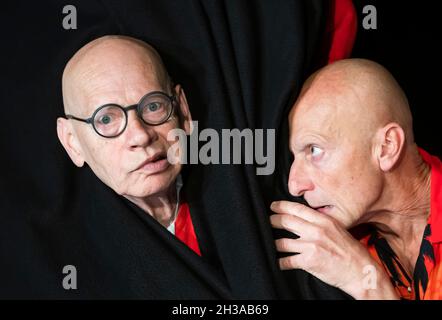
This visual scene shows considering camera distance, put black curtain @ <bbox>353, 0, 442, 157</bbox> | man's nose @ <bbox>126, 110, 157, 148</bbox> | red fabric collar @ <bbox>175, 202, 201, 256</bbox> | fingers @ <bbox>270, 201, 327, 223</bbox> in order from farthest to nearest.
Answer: black curtain @ <bbox>353, 0, 442, 157</bbox> → red fabric collar @ <bbox>175, 202, 201, 256</bbox> → fingers @ <bbox>270, 201, 327, 223</bbox> → man's nose @ <bbox>126, 110, 157, 148</bbox>

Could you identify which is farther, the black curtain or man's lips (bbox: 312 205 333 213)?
the black curtain

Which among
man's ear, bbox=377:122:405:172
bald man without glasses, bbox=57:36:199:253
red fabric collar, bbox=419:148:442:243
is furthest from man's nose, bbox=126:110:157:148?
red fabric collar, bbox=419:148:442:243

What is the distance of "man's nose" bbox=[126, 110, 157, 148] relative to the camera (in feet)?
5.97

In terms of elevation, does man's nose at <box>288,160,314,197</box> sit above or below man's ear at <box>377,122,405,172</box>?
below

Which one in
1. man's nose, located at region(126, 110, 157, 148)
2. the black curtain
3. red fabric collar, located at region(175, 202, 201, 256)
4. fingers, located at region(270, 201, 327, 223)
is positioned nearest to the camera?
man's nose, located at region(126, 110, 157, 148)

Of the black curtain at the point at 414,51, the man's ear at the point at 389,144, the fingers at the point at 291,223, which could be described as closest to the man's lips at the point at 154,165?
the fingers at the point at 291,223

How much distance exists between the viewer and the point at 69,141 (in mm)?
1973

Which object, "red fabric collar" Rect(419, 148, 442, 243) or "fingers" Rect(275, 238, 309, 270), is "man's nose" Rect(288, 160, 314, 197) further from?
"red fabric collar" Rect(419, 148, 442, 243)

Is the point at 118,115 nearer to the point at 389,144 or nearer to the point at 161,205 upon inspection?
the point at 161,205

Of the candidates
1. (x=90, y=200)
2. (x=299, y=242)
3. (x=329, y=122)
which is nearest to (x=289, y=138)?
(x=329, y=122)

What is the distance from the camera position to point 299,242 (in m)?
1.91

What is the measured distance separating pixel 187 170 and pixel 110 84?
0.35 m

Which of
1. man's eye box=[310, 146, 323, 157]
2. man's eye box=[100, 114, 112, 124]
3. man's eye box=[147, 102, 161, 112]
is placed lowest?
man's eye box=[310, 146, 323, 157]

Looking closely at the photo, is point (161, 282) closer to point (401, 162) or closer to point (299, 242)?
point (299, 242)
